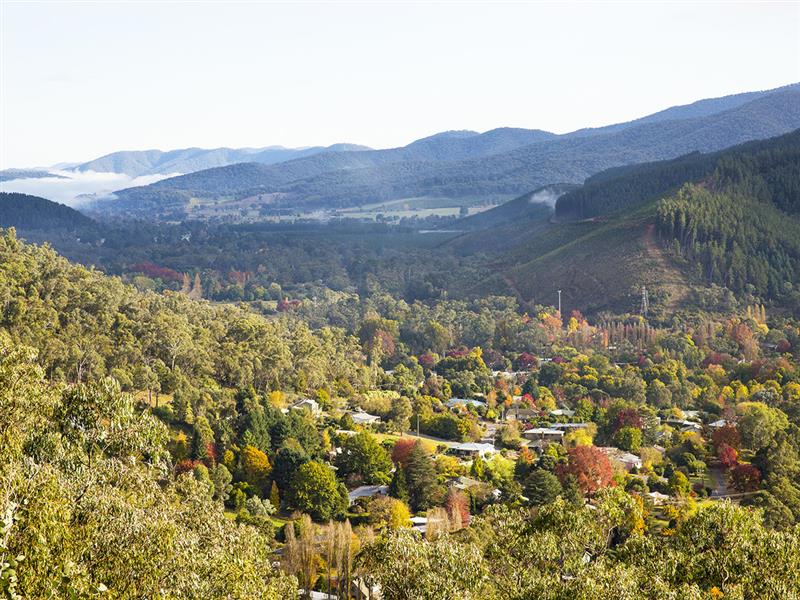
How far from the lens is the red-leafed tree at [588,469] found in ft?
139

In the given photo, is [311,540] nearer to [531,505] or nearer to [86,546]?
[531,505]

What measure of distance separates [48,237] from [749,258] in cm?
14055

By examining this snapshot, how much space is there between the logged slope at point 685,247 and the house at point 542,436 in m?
40.1

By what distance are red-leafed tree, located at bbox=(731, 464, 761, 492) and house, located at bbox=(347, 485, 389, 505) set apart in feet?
53.1

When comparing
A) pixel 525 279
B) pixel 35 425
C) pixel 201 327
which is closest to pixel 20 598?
pixel 35 425

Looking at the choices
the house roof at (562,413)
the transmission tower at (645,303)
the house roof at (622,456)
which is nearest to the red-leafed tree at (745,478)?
the house roof at (622,456)

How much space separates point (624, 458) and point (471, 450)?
7.82m

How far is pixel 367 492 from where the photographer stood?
42875mm

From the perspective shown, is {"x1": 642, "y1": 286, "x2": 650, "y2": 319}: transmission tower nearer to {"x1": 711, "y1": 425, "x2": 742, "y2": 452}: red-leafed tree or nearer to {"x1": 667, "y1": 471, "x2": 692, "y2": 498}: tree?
{"x1": 711, "y1": 425, "x2": 742, "y2": 452}: red-leafed tree

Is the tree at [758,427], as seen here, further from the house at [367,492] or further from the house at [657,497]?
the house at [367,492]

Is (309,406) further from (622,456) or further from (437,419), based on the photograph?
(622,456)

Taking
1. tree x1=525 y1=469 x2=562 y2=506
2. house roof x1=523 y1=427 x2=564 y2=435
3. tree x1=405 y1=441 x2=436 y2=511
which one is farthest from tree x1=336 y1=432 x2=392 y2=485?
house roof x1=523 y1=427 x2=564 y2=435

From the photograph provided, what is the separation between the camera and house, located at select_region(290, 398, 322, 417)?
5319cm

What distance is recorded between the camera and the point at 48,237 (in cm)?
19225
